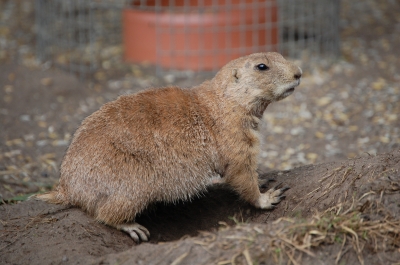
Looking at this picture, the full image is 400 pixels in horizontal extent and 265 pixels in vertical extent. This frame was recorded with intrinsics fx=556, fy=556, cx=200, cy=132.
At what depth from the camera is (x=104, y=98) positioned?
858 centimetres

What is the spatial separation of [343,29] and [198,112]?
24.3ft

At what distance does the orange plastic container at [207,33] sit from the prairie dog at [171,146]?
Answer: 14.7 ft

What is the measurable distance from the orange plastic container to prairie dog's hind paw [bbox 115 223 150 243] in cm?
527

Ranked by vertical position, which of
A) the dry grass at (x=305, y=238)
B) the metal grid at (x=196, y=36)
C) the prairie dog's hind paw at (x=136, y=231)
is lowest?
the prairie dog's hind paw at (x=136, y=231)

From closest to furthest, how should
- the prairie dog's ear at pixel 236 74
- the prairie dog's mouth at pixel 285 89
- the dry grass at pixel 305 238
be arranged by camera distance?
the dry grass at pixel 305 238, the prairie dog's mouth at pixel 285 89, the prairie dog's ear at pixel 236 74

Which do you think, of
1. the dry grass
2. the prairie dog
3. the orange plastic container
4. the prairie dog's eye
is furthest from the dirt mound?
the orange plastic container

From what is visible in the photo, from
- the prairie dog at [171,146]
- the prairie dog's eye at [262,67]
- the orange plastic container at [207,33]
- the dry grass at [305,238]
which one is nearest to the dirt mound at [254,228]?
the dry grass at [305,238]

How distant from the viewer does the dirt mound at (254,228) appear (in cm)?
336

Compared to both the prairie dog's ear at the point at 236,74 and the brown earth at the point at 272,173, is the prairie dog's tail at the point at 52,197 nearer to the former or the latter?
the brown earth at the point at 272,173

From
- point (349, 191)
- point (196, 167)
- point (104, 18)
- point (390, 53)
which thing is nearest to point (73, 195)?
point (196, 167)

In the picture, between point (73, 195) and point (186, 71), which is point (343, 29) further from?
point (73, 195)

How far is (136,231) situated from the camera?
429 centimetres

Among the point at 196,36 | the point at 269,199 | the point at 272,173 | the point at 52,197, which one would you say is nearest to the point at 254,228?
the point at 269,199

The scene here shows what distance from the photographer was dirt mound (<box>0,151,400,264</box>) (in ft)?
11.0
